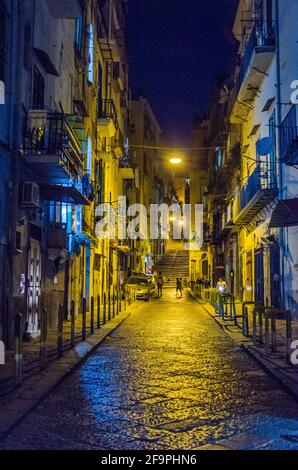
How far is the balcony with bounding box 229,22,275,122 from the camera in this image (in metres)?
20.1

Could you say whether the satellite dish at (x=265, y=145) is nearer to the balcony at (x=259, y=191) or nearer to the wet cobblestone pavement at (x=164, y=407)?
the balcony at (x=259, y=191)

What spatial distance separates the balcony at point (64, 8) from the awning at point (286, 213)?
24.7ft

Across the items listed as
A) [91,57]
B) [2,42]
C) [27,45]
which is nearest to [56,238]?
[27,45]

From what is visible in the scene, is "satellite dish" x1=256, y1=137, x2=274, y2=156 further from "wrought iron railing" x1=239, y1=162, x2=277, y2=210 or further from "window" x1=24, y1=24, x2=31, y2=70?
"window" x1=24, y1=24, x2=31, y2=70

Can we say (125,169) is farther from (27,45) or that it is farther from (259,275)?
(27,45)

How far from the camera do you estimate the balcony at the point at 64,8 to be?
14.9m

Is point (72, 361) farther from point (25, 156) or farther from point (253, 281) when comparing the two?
point (253, 281)

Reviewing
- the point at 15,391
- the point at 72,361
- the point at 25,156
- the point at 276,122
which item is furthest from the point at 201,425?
the point at 276,122

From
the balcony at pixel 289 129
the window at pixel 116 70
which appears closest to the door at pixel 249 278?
the balcony at pixel 289 129

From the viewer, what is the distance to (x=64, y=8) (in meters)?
15.3

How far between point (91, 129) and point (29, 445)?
2059 cm

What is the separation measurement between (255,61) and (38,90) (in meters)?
9.44

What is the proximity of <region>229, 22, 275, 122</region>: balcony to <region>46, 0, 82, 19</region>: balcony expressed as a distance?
734cm

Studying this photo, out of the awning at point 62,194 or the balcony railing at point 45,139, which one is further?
the awning at point 62,194
